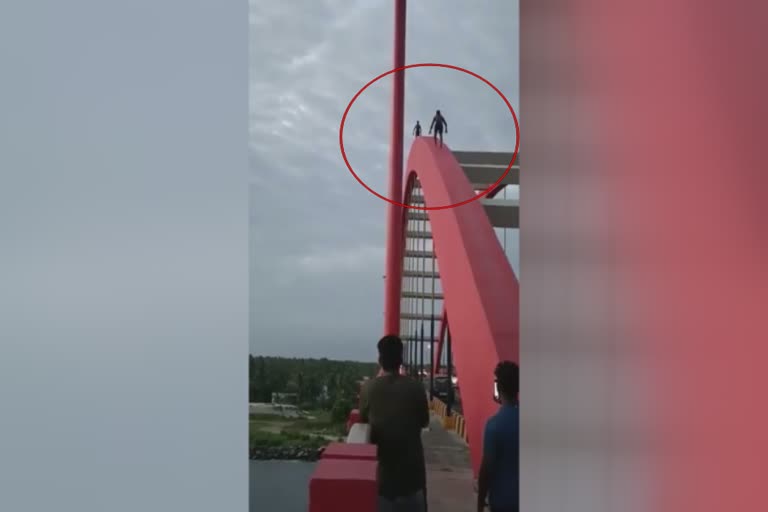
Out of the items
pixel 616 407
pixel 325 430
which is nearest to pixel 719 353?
pixel 616 407

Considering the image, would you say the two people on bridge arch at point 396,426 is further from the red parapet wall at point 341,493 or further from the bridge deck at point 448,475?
the bridge deck at point 448,475

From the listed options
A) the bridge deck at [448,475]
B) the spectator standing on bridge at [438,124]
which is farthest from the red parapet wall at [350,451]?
the spectator standing on bridge at [438,124]

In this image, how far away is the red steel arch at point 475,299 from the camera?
618 centimetres

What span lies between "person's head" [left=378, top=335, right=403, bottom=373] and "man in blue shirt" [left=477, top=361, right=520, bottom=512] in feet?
1.83

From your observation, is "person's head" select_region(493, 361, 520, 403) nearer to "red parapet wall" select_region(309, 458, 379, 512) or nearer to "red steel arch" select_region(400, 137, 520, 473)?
"red parapet wall" select_region(309, 458, 379, 512)

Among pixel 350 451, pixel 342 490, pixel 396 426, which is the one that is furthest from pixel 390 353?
pixel 342 490

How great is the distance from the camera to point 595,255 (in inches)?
71.1

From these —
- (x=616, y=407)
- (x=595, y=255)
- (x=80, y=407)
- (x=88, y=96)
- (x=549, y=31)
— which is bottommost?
(x=616, y=407)

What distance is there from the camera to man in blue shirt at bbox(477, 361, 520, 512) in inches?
127

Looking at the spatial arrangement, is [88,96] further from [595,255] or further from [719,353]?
[595,255]

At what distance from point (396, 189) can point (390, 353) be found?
12.9 meters

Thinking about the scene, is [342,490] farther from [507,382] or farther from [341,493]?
[507,382]

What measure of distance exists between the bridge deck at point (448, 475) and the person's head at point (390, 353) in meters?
4.81

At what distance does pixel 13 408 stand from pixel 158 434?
188 mm
